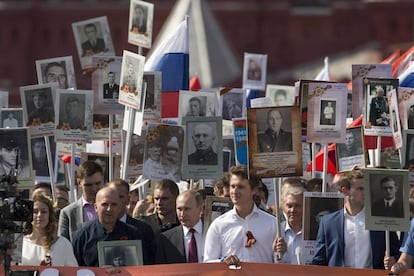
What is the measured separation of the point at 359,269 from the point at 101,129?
4997 mm

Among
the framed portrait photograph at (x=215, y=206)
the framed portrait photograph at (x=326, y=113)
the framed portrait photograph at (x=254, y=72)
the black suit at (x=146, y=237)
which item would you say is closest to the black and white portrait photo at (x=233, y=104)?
the framed portrait photograph at (x=254, y=72)

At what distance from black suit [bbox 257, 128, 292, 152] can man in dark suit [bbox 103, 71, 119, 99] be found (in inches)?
117

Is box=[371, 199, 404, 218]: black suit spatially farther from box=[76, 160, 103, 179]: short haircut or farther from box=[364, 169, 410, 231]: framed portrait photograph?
box=[76, 160, 103, 179]: short haircut

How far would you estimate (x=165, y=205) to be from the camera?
1650 centimetres

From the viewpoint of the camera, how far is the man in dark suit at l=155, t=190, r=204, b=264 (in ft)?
52.2

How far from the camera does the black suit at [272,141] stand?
52.0 feet

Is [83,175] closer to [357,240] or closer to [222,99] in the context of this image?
[357,240]

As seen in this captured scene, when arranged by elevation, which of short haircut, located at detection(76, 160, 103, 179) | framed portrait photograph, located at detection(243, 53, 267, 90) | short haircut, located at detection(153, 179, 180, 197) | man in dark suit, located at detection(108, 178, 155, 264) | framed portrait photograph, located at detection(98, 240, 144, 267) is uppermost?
framed portrait photograph, located at detection(243, 53, 267, 90)

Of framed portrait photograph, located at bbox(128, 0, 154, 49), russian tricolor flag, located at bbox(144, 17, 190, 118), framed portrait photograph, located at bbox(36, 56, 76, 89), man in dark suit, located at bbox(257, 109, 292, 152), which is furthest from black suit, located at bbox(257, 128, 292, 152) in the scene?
framed portrait photograph, located at bbox(36, 56, 76, 89)

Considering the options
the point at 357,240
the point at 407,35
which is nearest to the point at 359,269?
the point at 357,240

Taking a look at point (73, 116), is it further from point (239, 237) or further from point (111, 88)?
point (239, 237)

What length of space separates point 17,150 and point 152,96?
1820 mm

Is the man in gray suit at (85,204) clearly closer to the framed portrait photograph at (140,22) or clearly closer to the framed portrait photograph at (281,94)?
the framed portrait photograph at (140,22)

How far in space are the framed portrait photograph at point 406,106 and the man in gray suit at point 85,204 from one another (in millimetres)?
2447
